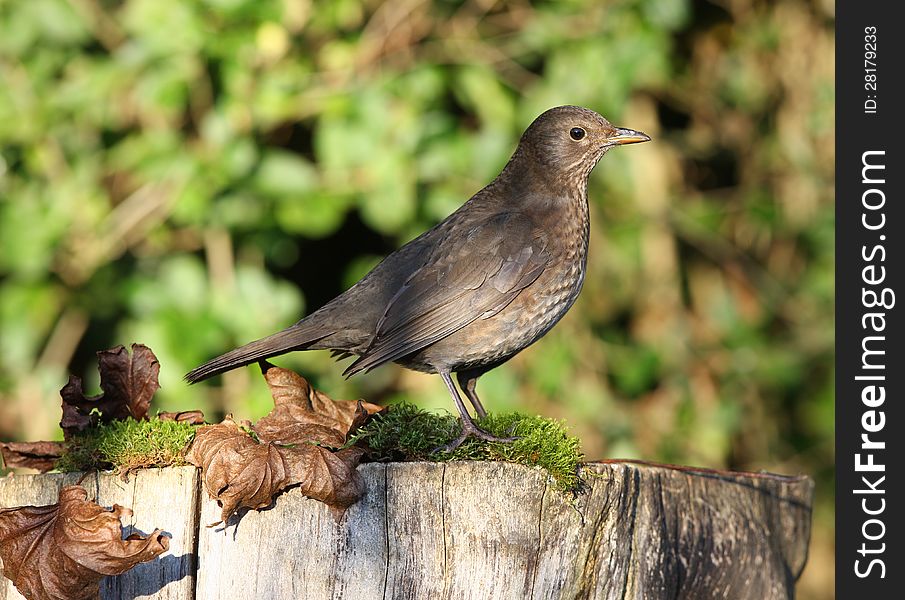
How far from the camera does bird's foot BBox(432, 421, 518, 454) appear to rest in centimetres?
303

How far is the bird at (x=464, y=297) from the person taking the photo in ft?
13.0

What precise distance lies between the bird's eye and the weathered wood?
2.43m

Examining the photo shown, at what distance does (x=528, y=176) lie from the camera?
14.8ft

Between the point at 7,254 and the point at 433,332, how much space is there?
2.76 meters

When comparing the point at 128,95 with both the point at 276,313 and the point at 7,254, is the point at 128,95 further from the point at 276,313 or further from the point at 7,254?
the point at 276,313

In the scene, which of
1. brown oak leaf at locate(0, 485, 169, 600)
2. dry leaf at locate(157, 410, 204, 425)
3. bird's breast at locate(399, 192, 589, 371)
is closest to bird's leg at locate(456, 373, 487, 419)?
bird's breast at locate(399, 192, 589, 371)

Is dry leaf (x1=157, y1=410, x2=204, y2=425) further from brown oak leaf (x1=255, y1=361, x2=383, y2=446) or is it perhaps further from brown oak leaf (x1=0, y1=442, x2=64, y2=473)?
brown oak leaf (x1=0, y1=442, x2=64, y2=473)

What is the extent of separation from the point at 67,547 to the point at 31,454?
0.72 metres

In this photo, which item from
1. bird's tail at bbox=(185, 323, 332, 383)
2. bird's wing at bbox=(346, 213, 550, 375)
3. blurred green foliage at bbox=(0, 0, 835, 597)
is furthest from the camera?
blurred green foliage at bbox=(0, 0, 835, 597)

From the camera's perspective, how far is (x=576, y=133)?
456 centimetres

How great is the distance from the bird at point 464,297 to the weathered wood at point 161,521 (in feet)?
3.13

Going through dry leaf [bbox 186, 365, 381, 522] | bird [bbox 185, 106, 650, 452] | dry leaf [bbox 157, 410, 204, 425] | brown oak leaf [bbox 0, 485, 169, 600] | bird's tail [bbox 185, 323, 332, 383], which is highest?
bird [bbox 185, 106, 650, 452]

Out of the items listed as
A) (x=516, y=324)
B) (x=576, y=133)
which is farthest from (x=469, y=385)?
(x=576, y=133)
